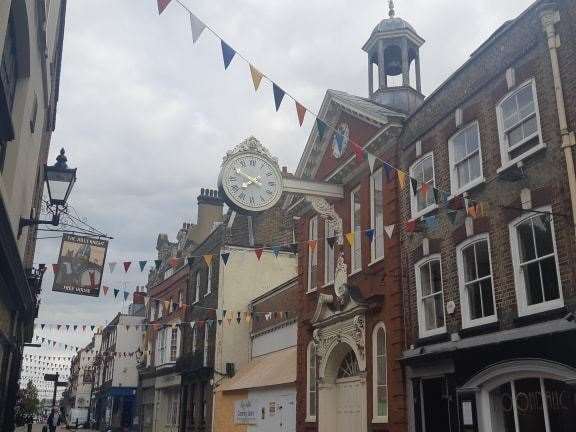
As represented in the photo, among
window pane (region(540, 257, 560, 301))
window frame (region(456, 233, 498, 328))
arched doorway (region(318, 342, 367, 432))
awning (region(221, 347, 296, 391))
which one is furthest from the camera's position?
awning (region(221, 347, 296, 391))

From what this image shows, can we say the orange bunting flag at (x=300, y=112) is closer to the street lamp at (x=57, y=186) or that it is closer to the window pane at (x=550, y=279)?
the street lamp at (x=57, y=186)

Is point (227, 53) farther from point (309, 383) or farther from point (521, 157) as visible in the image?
point (309, 383)

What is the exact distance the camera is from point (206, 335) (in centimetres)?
3081

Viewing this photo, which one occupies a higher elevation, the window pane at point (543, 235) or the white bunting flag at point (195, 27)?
the white bunting flag at point (195, 27)

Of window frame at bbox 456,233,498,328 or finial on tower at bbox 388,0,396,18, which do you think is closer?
window frame at bbox 456,233,498,328

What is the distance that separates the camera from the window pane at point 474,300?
12367mm

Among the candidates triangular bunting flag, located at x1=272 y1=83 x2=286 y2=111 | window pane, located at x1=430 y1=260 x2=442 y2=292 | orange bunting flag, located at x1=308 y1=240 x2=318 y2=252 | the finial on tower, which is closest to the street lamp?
triangular bunting flag, located at x1=272 y1=83 x2=286 y2=111

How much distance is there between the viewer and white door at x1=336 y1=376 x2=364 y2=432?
16375 mm

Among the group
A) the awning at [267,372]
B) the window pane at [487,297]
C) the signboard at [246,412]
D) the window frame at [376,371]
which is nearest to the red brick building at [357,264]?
the window frame at [376,371]

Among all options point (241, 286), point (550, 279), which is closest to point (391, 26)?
point (550, 279)

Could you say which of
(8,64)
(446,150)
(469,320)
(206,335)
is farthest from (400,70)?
(206,335)

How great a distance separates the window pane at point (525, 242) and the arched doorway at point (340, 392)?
656 centimetres

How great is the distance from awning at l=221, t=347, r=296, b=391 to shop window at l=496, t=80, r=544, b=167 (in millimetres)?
11946

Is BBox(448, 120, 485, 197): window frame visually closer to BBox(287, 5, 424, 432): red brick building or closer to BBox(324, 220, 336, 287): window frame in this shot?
BBox(287, 5, 424, 432): red brick building
